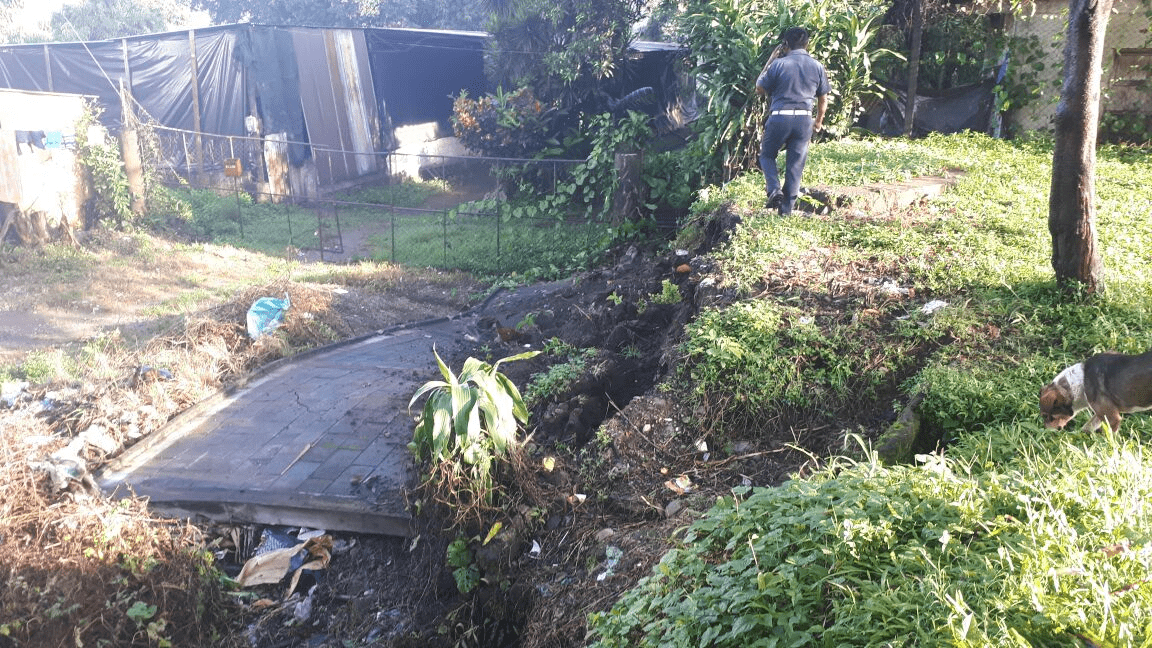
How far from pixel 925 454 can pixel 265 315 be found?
21.9 ft

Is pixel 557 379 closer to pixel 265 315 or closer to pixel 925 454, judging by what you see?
pixel 925 454

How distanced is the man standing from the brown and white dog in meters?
4.05

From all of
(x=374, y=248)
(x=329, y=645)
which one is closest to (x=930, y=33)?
(x=374, y=248)

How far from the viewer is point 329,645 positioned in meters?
4.13

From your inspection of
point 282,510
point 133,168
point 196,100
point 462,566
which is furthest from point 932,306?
point 196,100

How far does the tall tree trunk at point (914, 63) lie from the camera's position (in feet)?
32.1

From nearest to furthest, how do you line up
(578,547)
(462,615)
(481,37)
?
(578,547), (462,615), (481,37)

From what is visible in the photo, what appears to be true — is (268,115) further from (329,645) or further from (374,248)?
(329,645)

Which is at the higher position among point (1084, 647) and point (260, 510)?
point (1084, 647)

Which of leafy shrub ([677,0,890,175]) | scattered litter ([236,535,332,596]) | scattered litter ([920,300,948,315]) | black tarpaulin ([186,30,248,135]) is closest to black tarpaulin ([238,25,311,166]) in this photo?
black tarpaulin ([186,30,248,135])

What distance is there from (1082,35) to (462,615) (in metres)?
4.37

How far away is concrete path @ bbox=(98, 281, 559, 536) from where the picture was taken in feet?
16.1

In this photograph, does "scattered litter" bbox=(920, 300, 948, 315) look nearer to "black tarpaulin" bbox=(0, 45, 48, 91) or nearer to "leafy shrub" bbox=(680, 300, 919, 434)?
"leafy shrub" bbox=(680, 300, 919, 434)

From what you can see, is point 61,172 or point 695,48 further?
point 61,172
